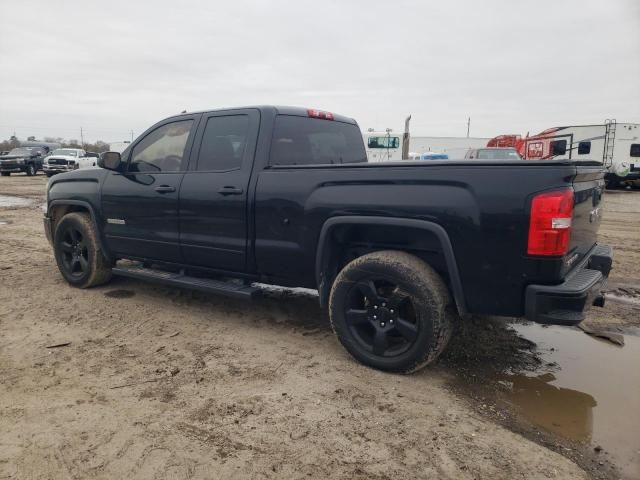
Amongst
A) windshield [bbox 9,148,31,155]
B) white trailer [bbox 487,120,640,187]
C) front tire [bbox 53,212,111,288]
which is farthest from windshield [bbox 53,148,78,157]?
front tire [bbox 53,212,111,288]

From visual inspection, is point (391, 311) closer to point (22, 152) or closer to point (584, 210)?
point (584, 210)

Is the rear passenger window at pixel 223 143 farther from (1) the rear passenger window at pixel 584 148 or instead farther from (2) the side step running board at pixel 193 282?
(1) the rear passenger window at pixel 584 148

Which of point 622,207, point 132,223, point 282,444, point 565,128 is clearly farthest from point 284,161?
point 565,128

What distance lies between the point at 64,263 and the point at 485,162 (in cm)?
478

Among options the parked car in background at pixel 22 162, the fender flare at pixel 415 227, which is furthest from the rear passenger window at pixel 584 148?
the parked car in background at pixel 22 162

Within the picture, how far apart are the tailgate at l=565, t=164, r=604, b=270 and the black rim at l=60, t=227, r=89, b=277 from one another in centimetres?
476

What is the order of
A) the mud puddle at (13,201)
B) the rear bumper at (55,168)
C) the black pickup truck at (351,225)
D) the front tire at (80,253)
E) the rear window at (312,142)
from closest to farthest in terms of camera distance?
the black pickup truck at (351,225)
the rear window at (312,142)
the front tire at (80,253)
the mud puddle at (13,201)
the rear bumper at (55,168)

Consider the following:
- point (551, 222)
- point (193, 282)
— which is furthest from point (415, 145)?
point (551, 222)

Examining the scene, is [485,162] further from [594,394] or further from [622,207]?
[622,207]

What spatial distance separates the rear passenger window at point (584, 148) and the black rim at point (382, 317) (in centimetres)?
2249

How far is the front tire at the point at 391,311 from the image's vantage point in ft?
10.4

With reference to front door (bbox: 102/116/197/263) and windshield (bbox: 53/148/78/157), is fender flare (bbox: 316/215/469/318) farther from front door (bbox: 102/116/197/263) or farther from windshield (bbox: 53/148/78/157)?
windshield (bbox: 53/148/78/157)

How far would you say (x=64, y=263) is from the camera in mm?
5551

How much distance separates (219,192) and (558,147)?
21.4m
